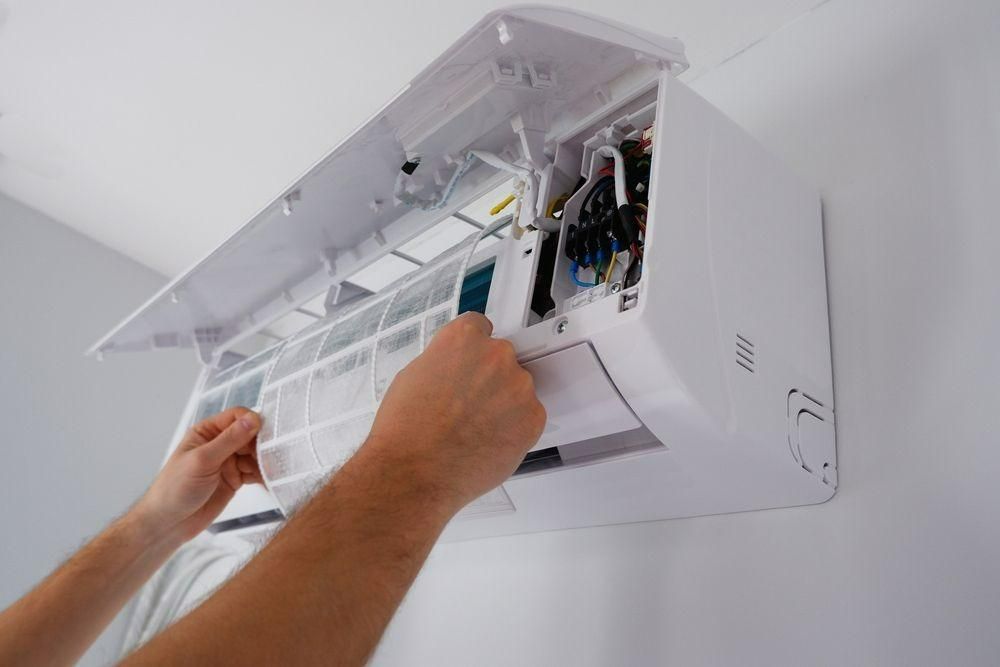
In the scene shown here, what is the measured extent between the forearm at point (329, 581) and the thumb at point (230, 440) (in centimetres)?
54

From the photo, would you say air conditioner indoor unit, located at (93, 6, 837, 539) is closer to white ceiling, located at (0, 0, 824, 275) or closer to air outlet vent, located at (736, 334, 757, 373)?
air outlet vent, located at (736, 334, 757, 373)

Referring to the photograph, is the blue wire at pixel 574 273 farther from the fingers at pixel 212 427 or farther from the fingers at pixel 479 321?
the fingers at pixel 212 427

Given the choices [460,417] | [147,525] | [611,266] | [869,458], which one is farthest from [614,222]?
[147,525]

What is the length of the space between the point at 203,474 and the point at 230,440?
0.06 metres

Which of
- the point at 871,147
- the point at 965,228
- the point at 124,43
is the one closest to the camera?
the point at 965,228

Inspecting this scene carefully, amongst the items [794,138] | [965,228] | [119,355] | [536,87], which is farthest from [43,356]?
[965,228]

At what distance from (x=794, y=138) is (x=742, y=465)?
588mm

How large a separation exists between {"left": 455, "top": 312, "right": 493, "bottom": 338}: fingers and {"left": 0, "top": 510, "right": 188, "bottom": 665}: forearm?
0.65 metres

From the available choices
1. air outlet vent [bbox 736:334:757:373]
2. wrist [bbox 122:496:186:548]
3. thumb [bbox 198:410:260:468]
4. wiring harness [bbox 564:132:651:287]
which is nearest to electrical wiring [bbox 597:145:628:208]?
wiring harness [bbox 564:132:651:287]

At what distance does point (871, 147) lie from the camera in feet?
3.38

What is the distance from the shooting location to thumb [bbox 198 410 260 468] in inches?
44.4

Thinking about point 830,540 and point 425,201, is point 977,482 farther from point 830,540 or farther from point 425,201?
point 425,201

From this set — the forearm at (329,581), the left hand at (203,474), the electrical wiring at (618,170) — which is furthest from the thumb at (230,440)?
the electrical wiring at (618,170)

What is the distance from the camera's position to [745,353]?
0.77 metres
